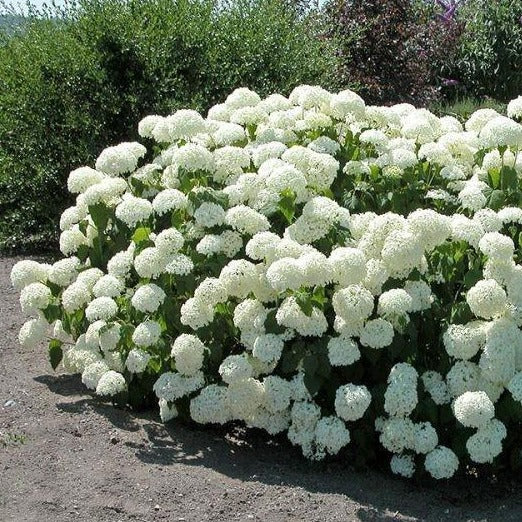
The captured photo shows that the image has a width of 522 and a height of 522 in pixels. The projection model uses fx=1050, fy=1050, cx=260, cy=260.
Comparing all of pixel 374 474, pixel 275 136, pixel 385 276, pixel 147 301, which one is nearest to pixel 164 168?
pixel 275 136

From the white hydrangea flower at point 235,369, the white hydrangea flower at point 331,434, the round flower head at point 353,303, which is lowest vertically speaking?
the white hydrangea flower at point 331,434

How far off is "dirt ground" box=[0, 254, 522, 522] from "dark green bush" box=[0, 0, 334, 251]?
2632mm

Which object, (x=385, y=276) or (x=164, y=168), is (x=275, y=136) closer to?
(x=164, y=168)

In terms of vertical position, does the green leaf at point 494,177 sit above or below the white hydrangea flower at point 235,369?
above

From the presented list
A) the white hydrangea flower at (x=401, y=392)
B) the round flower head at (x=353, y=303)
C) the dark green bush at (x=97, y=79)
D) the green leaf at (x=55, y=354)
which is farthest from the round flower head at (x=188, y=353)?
the dark green bush at (x=97, y=79)

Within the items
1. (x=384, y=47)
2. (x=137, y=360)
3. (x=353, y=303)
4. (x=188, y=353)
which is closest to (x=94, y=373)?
(x=137, y=360)

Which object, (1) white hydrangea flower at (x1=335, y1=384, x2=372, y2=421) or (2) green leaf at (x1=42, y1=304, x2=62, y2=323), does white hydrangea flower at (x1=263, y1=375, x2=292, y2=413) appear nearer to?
(1) white hydrangea flower at (x1=335, y1=384, x2=372, y2=421)

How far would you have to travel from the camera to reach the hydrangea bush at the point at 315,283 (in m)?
4.10

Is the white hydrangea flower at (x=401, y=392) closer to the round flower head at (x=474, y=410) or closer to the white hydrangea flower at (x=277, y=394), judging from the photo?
the round flower head at (x=474, y=410)

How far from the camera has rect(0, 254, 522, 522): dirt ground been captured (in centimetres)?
400

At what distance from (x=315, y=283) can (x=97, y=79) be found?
3.45m

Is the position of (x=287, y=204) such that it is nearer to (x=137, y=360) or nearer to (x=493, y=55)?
(x=137, y=360)

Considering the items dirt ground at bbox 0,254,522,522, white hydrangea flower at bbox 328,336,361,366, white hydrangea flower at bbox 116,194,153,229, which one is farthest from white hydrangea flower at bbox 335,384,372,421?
white hydrangea flower at bbox 116,194,153,229

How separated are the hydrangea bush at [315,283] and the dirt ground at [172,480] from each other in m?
0.13
